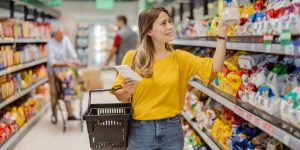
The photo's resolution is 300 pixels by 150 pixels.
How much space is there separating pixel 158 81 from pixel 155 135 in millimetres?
345

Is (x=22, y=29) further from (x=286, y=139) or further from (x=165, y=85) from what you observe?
(x=286, y=139)

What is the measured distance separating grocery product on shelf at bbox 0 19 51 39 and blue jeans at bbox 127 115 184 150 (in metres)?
2.74

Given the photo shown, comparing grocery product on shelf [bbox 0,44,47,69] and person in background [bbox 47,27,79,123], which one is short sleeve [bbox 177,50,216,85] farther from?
person in background [bbox 47,27,79,123]

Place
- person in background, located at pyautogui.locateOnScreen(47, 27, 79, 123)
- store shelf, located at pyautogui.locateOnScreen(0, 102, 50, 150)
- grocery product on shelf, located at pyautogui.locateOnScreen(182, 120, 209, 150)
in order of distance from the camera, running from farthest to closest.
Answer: person in background, located at pyautogui.locateOnScreen(47, 27, 79, 123), store shelf, located at pyautogui.locateOnScreen(0, 102, 50, 150), grocery product on shelf, located at pyautogui.locateOnScreen(182, 120, 209, 150)

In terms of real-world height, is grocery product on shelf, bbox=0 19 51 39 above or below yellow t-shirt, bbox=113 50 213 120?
above

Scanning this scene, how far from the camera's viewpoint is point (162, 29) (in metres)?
2.35

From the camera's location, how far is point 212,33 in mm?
3408

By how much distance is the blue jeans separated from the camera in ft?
7.64

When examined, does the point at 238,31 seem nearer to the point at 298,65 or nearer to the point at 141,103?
the point at 298,65

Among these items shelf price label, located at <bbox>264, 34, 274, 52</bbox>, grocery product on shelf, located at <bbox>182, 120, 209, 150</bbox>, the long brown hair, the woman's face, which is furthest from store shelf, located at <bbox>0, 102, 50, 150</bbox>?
shelf price label, located at <bbox>264, 34, 274, 52</bbox>

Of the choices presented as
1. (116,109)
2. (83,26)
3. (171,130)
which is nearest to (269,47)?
(171,130)

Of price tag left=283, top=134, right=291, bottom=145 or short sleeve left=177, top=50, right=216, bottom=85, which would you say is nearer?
price tag left=283, top=134, right=291, bottom=145

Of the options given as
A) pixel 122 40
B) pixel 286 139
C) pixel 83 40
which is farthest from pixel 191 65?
pixel 83 40

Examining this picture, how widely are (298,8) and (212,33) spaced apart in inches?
62.7
